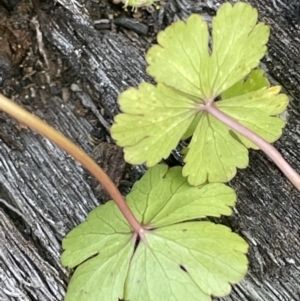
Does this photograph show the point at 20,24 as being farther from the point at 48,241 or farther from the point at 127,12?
the point at 48,241

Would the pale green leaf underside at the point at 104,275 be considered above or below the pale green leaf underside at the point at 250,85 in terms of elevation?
below

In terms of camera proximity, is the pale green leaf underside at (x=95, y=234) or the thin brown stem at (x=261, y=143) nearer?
the thin brown stem at (x=261, y=143)

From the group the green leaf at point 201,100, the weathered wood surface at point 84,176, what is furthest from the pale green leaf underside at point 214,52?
the weathered wood surface at point 84,176

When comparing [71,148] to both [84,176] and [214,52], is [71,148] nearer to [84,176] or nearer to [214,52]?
[84,176]

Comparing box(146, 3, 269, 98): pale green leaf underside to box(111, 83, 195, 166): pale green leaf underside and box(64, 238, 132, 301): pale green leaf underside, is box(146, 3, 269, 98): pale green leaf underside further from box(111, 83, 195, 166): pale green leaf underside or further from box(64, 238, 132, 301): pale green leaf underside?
box(64, 238, 132, 301): pale green leaf underside

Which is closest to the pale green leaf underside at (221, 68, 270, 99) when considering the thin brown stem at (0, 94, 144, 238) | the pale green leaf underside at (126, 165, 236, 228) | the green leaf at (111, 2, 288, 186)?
the green leaf at (111, 2, 288, 186)

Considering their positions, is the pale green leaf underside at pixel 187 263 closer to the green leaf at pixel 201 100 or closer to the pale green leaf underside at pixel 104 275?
the pale green leaf underside at pixel 104 275

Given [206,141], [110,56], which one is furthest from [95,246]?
[110,56]
